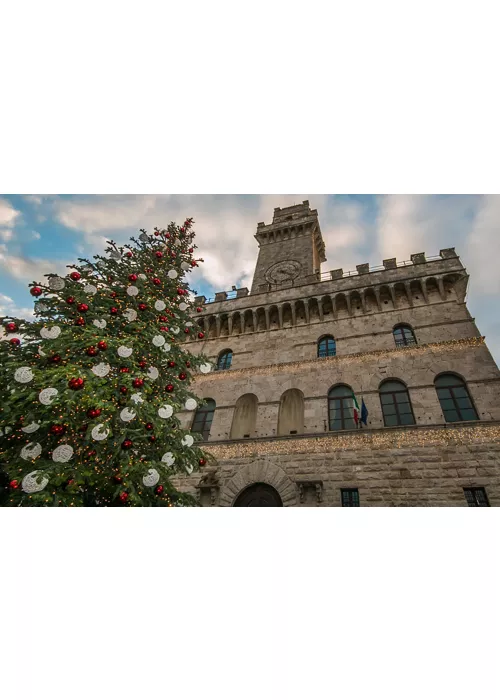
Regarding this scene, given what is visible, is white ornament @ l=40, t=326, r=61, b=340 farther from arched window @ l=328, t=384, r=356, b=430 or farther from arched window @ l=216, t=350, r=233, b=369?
arched window @ l=216, t=350, r=233, b=369

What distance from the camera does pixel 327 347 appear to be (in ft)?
41.4

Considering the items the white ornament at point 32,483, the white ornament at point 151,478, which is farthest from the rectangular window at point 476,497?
the white ornament at point 32,483

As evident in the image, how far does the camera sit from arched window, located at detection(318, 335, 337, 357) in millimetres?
12375

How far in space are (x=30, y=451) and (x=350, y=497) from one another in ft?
25.4

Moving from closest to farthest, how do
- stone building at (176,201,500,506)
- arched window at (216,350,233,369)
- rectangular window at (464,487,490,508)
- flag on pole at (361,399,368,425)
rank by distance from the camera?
rectangular window at (464,487,490,508), stone building at (176,201,500,506), flag on pole at (361,399,368,425), arched window at (216,350,233,369)

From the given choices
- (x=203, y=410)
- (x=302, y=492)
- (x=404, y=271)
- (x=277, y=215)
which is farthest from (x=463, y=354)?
(x=277, y=215)

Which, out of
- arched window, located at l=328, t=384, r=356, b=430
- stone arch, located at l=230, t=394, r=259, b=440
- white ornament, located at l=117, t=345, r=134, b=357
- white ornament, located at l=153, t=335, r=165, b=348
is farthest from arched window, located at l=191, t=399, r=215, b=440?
white ornament, located at l=117, t=345, r=134, b=357

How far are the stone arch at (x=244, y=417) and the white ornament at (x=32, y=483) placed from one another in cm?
703

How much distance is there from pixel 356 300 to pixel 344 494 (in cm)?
771

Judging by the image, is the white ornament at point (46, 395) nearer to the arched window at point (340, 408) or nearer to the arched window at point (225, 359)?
the arched window at point (340, 408)

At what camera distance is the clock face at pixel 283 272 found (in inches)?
701

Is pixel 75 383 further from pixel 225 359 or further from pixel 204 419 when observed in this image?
pixel 225 359

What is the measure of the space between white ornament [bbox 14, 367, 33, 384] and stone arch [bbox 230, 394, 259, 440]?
723cm

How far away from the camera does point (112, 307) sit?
6699mm
